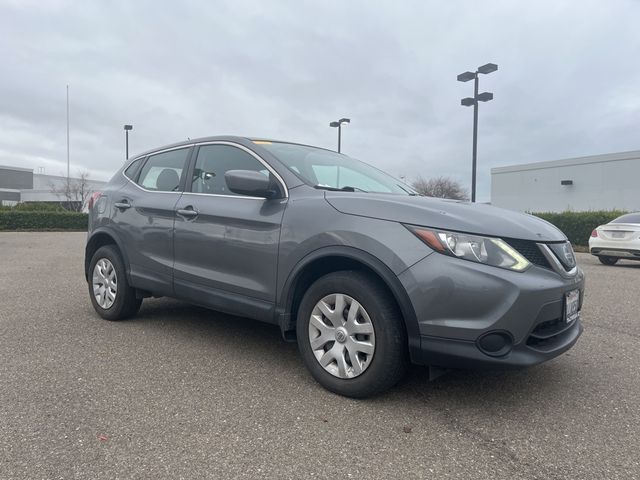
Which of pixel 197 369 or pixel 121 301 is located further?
pixel 121 301

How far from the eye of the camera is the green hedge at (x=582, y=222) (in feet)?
58.3

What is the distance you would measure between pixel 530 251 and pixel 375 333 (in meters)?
0.98

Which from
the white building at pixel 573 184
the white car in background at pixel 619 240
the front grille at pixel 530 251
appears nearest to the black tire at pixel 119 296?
the front grille at pixel 530 251

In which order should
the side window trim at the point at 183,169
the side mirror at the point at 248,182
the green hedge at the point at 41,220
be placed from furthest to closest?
the green hedge at the point at 41,220
the side window trim at the point at 183,169
the side mirror at the point at 248,182

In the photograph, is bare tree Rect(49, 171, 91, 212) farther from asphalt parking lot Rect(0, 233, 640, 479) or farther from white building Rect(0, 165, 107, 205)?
asphalt parking lot Rect(0, 233, 640, 479)

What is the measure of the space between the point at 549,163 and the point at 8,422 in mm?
34151

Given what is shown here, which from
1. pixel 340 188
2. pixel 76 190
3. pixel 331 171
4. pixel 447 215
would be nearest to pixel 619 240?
pixel 331 171

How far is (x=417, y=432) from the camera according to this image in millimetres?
2627

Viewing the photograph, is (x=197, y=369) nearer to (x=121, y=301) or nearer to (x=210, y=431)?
(x=210, y=431)

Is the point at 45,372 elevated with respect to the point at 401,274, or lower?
lower

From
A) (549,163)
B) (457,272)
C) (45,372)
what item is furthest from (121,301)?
(549,163)

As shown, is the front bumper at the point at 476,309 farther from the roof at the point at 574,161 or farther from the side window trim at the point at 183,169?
the roof at the point at 574,161

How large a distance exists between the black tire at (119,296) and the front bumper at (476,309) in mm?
2970

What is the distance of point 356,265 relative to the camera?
307cm
